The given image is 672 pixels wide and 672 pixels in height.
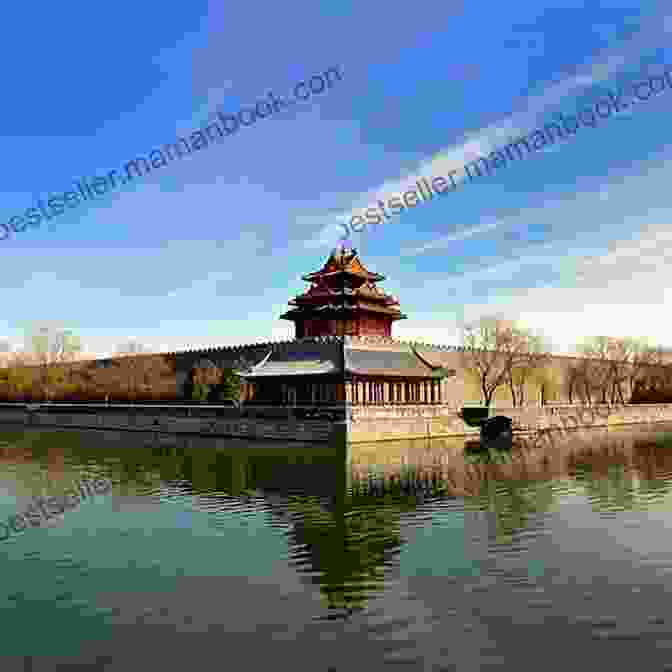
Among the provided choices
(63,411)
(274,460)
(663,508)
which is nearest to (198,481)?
(274,460)

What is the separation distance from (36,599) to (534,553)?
27.3ft

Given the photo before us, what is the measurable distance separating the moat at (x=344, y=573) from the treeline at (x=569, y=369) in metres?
29.2

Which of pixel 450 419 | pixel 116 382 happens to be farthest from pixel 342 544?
pixel 116 382

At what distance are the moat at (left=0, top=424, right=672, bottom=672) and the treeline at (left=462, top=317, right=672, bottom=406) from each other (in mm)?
29188

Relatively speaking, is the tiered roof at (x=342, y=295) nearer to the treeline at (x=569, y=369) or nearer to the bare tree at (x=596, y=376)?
the treeline at (x=569, y=369)

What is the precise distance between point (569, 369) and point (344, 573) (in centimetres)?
5195

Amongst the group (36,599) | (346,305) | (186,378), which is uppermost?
(346,305)

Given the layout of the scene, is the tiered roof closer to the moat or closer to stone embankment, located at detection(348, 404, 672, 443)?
stone embankment, located at detection(348, 404, 672, 443)

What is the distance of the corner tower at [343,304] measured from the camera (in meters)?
50.0

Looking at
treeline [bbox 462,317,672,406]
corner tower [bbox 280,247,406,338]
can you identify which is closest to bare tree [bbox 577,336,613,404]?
treeline [bbox 462,317,672,406]

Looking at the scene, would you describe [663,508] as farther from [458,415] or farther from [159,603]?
[458,415]

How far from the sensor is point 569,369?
58719 millimetres

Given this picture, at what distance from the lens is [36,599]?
9.74 meters

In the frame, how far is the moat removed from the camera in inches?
310
